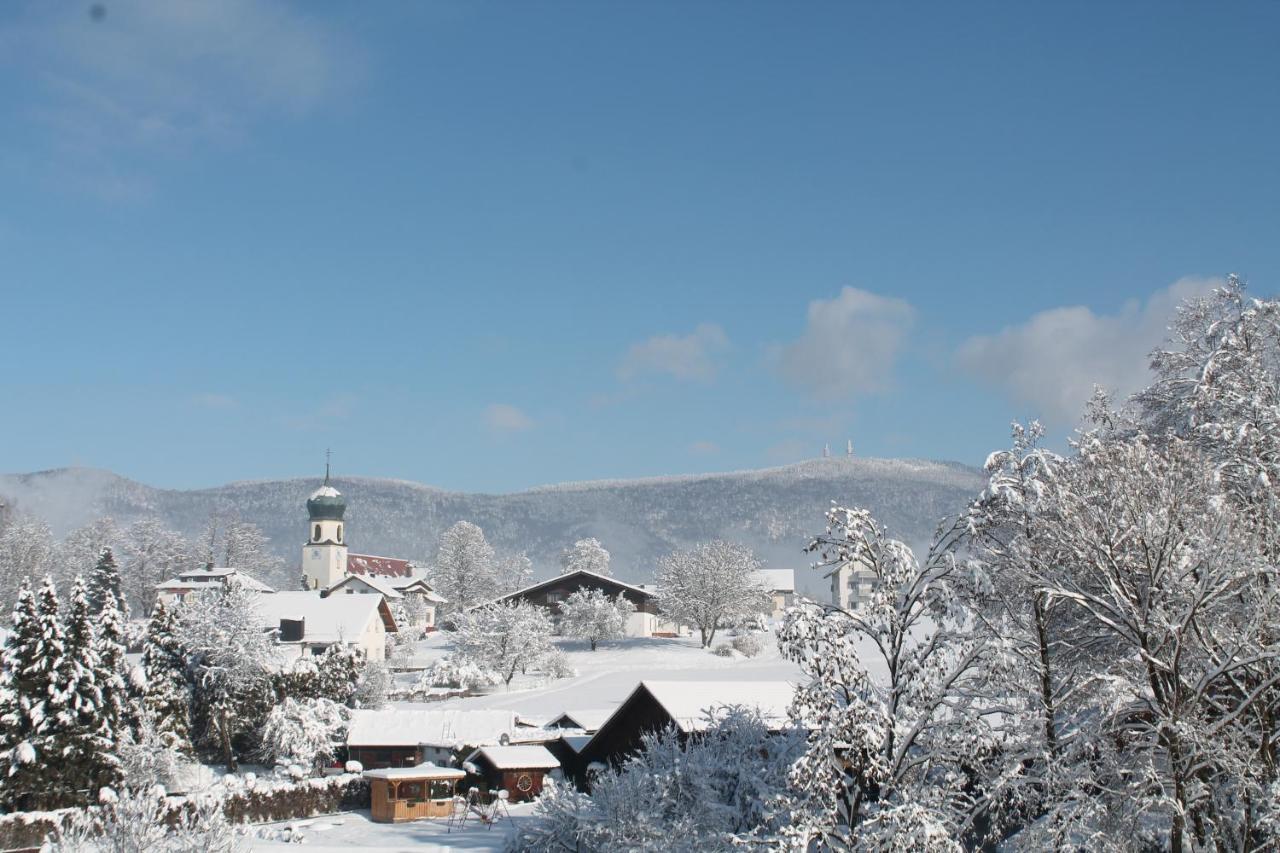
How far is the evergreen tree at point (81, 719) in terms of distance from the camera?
4200 cm

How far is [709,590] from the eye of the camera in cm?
8862

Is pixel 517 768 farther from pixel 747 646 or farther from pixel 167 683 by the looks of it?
pixel 747 646

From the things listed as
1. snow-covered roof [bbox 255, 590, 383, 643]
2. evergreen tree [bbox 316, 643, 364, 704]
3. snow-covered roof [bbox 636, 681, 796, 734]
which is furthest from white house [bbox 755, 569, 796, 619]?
snow-covered roof [bbox 636, 681, 796, 734]

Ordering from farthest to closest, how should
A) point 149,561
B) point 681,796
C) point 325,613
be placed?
point 149,561
point 325,613
point 681,796

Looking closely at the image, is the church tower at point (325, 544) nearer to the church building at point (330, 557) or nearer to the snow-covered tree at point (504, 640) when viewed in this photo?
the church building at point (330, 557)

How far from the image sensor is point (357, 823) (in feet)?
146

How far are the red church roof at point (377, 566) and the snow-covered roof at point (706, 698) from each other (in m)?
111

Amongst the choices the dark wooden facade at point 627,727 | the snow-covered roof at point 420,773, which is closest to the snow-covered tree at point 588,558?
the snow-covered roof at point 420,773

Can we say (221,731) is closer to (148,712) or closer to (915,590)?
(148,712)

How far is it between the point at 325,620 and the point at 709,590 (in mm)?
28529

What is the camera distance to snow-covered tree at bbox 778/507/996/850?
18344 millimetres

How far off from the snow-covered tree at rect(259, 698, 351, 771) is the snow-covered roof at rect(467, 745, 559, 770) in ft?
26.0

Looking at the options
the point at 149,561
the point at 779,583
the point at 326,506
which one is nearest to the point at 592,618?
the point at 779,583

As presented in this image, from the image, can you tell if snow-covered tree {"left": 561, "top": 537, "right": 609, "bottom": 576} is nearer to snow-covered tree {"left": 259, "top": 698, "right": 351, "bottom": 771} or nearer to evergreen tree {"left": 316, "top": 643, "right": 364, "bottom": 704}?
evergreen tree {"left": 316, "top": 643, "right": 364, "bottom": 704}
